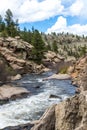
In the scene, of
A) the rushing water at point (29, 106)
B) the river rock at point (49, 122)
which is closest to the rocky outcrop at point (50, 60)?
the rushing water at point (29, 106)

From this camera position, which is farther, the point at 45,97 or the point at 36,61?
the point at 36,61

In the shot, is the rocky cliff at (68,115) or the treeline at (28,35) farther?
the treeline at (28,35)

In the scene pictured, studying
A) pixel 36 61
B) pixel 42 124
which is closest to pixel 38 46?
pixel 36 61

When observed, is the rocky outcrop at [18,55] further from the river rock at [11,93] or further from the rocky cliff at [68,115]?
the rocky cliff at [68,115]

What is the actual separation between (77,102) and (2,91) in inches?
1152

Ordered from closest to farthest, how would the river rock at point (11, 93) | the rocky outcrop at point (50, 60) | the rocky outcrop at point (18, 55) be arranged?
1. the river rock at point (11, 93)
2. the rocky outcrop at point (18, 55)
3. the rocky outcrop at point (50, 60)

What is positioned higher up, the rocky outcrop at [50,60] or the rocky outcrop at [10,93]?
the rocky outcrop at [10,93]

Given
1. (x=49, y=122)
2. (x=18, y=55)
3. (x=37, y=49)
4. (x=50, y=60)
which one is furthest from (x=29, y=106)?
(x=50, y=60)

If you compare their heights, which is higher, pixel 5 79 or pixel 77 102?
pixel 77 102

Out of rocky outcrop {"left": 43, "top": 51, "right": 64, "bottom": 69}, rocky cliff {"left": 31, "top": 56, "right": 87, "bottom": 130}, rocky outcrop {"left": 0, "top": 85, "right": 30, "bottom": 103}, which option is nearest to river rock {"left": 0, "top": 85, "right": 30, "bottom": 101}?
rocky outcrop {"left": 0, "top": 85, "right": 30, "bottom": 103}

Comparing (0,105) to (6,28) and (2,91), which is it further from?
(6,28)

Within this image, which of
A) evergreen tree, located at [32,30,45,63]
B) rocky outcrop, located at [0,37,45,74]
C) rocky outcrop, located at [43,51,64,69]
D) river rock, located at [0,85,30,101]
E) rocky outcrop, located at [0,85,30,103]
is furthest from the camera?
rocky outcrop, located at [43,51,64,69]

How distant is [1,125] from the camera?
28188 millimetres

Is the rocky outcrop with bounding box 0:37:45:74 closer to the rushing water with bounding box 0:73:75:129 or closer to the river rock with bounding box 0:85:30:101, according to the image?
the rushing water with bounding box 0:73:75:129
